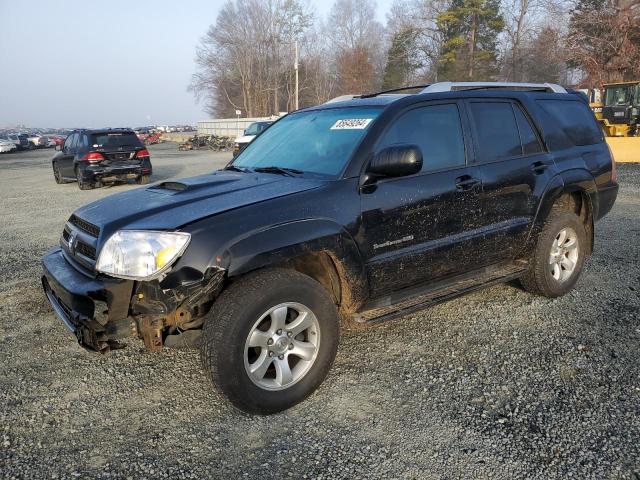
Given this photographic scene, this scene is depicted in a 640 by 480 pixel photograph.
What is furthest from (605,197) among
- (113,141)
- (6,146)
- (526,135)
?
(6,146)

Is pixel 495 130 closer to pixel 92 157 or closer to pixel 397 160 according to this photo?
pixel 397 160

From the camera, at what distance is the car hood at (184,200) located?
2.83m

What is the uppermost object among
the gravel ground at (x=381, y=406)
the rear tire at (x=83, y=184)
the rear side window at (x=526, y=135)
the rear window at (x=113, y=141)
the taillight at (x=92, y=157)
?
the rear window at (x=113, y=141)

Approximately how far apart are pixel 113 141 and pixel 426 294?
12.2 meters

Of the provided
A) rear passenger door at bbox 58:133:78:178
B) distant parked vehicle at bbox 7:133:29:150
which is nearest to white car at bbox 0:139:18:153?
distant parked vehicle at bbox 7:133:29:150

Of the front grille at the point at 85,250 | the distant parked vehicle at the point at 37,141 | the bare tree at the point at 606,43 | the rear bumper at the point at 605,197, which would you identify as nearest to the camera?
the front grille at the point at 85,250

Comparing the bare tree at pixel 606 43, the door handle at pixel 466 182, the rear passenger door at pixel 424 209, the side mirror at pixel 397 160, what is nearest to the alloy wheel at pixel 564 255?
the rear passenger door at pixel 424 209

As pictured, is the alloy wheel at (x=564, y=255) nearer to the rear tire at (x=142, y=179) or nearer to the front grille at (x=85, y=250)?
the front grille at (x=85, y=250)

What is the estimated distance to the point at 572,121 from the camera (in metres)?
4.69

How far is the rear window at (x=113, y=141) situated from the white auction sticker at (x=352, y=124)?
1146 cm

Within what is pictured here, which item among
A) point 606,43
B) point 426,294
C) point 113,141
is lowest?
point 426,294

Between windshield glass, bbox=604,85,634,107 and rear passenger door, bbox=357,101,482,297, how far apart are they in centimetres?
1972

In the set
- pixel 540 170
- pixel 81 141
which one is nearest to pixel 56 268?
pixel 540 170

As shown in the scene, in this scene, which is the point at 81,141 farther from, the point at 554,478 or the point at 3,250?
the point at 554,478
